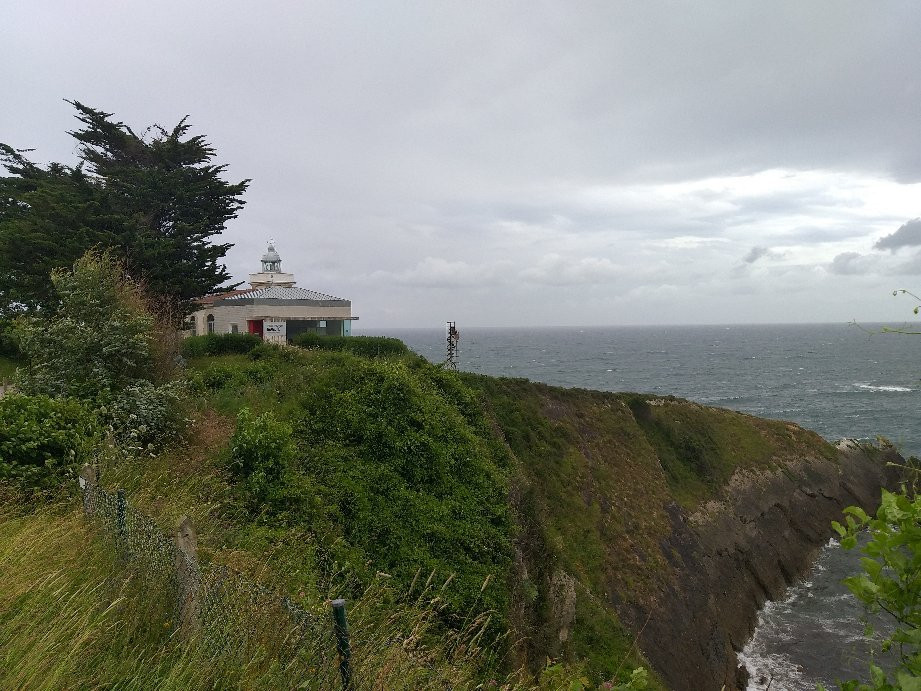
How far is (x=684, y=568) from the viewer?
81.5ft

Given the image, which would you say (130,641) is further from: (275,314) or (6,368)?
(275,314)

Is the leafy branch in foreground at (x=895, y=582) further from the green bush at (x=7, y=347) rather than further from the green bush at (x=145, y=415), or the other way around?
the green bush at (x=7, y=347)

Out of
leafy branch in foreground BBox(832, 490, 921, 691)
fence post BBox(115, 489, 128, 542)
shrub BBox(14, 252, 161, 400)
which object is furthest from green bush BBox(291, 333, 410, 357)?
leafy branch in foreground BBox(832, 490, 921, 691)

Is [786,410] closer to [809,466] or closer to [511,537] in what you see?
[809,466]

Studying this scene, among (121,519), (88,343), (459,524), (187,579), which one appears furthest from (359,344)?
(187,579)

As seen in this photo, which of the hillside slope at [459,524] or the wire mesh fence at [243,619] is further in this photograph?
the hillside slope at [459,524]

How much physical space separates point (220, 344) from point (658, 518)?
904 inches

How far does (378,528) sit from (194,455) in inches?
192

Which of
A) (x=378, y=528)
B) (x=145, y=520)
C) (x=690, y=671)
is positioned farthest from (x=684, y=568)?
(x=145, y=520)

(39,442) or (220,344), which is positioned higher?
(220,344)

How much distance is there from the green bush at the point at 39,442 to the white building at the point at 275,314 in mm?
22140

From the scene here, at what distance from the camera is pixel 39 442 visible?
31.3 feet

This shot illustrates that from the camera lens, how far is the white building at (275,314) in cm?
3391

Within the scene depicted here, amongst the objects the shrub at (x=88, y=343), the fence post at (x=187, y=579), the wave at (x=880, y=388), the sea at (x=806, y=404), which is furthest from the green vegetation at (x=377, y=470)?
the wave at (x=880, y=388)
